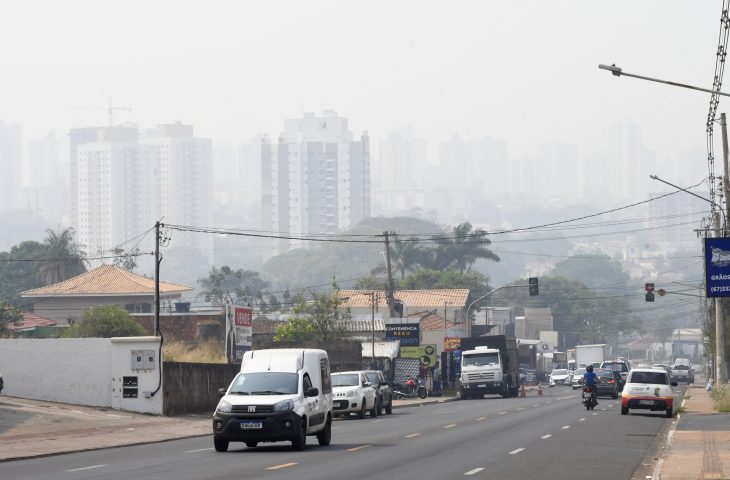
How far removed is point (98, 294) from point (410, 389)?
40.6 metres

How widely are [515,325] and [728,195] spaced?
140036mm

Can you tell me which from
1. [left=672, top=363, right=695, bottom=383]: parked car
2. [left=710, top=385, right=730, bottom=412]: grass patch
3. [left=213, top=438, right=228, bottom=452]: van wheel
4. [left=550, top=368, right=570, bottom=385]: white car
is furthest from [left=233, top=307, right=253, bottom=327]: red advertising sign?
[left=550, top=368, right=570, bottom=385]: white car

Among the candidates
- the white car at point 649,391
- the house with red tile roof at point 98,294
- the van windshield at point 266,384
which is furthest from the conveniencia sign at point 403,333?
the van windshield at point 266,384

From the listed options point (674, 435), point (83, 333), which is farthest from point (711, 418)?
point (83, 333)

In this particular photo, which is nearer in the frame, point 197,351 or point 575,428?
point 575,428

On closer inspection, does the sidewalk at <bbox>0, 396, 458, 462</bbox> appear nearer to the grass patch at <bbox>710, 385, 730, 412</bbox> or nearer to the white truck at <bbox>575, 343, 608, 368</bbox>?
the grass patch at <bbox>710, 385, 730, 412</bbox>

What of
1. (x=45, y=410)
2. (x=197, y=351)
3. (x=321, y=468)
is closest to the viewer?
(x=321, y=468)

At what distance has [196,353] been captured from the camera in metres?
67.4

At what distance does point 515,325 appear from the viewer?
189m

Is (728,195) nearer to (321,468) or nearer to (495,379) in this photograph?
(495,379)

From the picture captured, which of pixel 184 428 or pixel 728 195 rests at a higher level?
pixel 728 195

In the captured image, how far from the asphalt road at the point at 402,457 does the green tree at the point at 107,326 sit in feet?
111

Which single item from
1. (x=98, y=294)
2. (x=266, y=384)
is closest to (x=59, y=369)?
(x=266, y=384)

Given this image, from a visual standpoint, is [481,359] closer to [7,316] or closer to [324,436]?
[7,316]
